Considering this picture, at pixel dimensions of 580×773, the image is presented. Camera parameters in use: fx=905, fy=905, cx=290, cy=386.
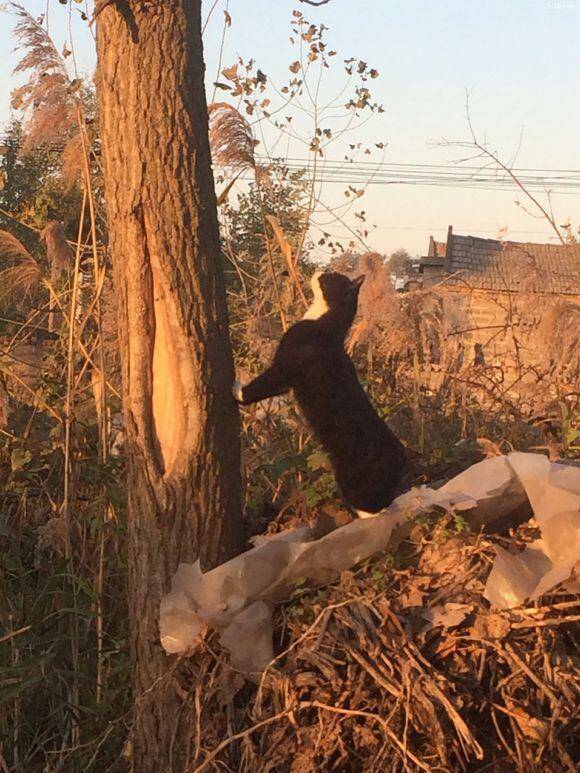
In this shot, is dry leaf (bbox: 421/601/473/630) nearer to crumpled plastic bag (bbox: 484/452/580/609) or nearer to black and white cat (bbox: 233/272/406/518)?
crumpled plastic bag (bbox: 484/452/580/609)

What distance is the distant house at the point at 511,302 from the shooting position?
440 centimetres

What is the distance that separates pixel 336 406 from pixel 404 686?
99 cm

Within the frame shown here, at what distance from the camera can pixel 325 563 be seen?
2994mm

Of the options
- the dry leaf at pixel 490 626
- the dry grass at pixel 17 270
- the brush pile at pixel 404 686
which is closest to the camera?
the brush pile at pixel 404 686

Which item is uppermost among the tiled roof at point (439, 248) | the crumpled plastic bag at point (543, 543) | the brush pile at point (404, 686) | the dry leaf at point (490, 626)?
the tiled roof at point (439, 248)

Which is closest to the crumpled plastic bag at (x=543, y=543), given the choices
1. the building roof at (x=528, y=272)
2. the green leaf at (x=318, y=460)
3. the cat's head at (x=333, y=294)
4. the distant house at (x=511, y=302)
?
the green leaf at (x=318, y=460)

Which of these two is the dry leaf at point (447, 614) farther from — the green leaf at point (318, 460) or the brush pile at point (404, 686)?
the green leaf at point (318, 460)

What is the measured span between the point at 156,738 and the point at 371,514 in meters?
1.04

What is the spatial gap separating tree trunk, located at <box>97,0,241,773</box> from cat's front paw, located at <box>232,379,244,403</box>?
0.04m

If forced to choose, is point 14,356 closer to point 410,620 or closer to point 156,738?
point 156,738

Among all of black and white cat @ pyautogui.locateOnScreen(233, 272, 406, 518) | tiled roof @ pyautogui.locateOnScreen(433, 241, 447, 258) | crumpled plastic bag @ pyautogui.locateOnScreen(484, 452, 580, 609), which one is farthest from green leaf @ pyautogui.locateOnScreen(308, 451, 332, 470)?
tiled roof @ pyautogui.locateOnScreen(433, 241, 447, 258)

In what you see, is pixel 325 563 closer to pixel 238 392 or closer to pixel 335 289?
pixel 238 392

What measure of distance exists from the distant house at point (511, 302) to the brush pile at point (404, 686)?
169 cm

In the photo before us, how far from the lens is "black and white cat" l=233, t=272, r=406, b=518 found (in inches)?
124
